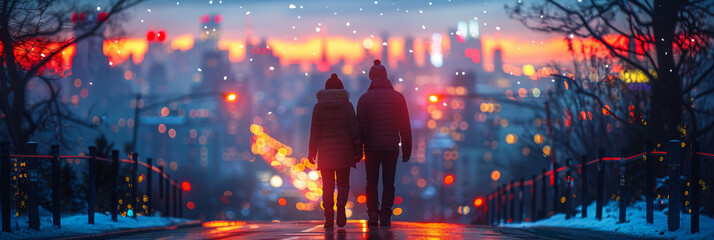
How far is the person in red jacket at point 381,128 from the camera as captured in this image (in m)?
14.2

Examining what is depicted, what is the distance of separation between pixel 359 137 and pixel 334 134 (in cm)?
33

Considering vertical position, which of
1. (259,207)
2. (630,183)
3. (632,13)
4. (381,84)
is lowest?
(259,207)

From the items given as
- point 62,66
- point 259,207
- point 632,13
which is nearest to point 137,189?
point 62,66

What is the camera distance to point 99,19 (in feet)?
86.7

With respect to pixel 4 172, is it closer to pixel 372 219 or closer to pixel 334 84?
pixel 334 84

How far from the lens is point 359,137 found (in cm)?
1400

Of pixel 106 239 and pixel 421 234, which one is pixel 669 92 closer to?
pixel 421 234

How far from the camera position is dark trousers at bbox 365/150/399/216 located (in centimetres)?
1427

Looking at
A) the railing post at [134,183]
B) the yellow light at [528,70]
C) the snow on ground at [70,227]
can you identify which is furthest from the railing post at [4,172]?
the yellow light at [528,70]

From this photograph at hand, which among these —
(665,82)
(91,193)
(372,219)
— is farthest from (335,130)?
(665,82)

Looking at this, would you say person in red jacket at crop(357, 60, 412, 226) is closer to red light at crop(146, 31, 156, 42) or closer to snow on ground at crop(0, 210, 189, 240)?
snow on ground at crop(0, 210, 189, 240)

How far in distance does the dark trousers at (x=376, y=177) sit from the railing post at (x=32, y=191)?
4360 millimetres

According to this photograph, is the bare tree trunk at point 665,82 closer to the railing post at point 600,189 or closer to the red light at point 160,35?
the railing post at point 600,189

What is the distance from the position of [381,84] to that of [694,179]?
4.02m
